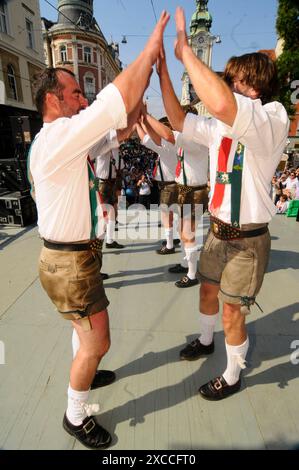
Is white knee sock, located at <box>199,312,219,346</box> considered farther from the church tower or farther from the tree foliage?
the church tower

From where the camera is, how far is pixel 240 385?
1998 millimetres

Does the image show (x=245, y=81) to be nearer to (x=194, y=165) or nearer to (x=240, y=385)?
(x=194, y=165)

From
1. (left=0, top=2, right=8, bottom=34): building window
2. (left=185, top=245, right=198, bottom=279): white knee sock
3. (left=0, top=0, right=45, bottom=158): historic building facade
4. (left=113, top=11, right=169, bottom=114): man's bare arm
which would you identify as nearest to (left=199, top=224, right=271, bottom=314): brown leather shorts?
(left=113, top=11, right=169, bottom=114): man's bare arm

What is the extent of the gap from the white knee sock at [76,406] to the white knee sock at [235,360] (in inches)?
37.8

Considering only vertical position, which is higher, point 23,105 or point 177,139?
point 23,105

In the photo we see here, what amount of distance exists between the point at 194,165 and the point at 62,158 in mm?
2347

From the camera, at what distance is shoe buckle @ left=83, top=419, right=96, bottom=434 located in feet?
5.37

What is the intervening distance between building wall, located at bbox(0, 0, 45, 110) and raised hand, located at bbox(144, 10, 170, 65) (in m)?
16.9

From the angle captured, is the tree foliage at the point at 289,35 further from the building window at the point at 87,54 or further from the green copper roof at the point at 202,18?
the green copper roof at the point at 202,18

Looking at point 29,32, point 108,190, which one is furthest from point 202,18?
point 108,190

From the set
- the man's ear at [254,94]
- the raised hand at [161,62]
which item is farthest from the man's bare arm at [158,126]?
the man's ear at [254,94]

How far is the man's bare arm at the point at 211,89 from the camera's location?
3.76ft

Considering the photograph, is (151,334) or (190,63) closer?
(190,63)

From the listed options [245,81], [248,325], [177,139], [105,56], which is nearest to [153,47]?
[245,81]
